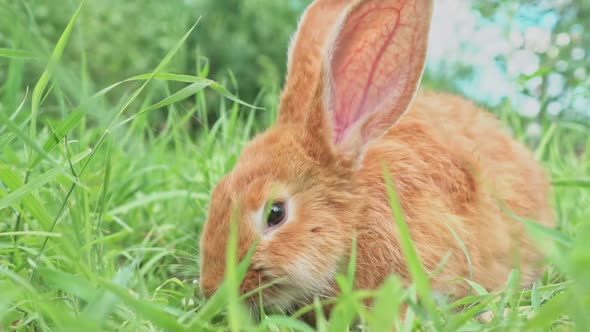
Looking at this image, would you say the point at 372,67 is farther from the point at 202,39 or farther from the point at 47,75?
the point at 202,39

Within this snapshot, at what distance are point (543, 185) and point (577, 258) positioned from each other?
1965mm

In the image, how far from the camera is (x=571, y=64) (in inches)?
199

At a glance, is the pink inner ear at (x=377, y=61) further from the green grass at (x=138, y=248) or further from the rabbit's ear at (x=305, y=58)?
the green grass at (x=138, y=248)

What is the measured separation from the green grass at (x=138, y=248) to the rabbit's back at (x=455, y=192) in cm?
20

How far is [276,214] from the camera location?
81.9 inches

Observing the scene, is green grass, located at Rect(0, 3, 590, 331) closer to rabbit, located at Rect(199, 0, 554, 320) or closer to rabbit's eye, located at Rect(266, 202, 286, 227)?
rabbit, located at Rect(199, 0, 554, 320)

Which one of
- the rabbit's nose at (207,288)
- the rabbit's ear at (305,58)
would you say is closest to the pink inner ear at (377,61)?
the rabbit's ear at (305,58)

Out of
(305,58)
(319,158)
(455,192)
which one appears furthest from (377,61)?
(455,192)

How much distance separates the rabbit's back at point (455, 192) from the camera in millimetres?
2182

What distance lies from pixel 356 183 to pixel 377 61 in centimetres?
50

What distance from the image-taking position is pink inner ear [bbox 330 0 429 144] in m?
2.17

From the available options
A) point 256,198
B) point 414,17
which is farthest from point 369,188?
point 414,17

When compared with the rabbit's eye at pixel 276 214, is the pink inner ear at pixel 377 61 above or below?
above

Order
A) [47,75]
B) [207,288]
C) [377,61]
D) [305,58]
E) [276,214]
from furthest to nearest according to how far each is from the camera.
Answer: [305,58] < [377,61] < [276,214] < [207,288] < [47,75]
